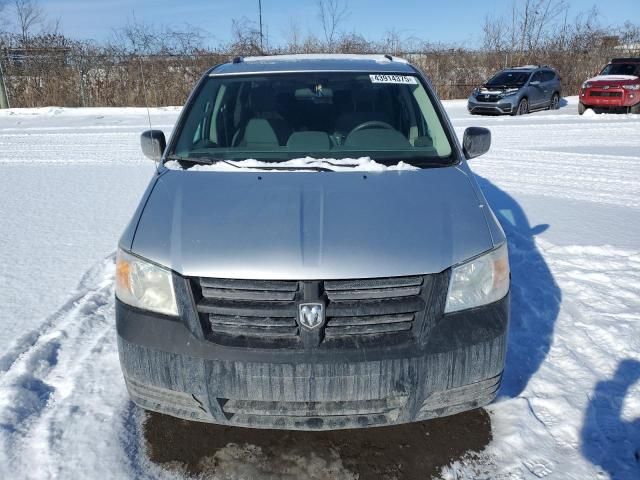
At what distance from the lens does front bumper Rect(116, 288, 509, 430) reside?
2158 mm

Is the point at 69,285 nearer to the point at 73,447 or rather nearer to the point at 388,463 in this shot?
the point at 73,447

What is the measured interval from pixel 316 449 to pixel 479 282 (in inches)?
45.2

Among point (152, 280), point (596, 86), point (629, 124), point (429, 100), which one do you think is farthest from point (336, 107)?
point (596, 86)

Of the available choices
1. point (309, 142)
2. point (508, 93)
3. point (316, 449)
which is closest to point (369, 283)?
point (316, 449)

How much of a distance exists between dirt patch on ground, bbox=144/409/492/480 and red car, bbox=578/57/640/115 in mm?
16421

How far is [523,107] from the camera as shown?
57.8ft

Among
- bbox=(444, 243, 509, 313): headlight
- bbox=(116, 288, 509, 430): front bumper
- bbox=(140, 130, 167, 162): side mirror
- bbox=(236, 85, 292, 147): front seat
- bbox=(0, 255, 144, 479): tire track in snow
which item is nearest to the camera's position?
bbox=(116, 288, 509, 430): front bumper

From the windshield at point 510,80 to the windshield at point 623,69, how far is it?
101 inches

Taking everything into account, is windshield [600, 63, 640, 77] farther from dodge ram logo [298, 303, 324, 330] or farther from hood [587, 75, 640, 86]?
dodge ram logo [298, 303, 324, 330]

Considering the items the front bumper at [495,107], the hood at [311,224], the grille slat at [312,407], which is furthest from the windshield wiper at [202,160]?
the front bumper at [495,107]

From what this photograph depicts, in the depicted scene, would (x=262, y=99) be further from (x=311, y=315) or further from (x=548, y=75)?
(x=548, y=75)

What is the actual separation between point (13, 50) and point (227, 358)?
24.1 meters

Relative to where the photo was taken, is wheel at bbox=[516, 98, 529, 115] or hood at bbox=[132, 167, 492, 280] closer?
hood at bbox=[132, 167, 492, 280]

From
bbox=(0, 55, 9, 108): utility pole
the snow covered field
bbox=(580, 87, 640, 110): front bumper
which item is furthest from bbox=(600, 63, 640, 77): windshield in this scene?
bbox=(0, 55, 9, 108): utility pole
